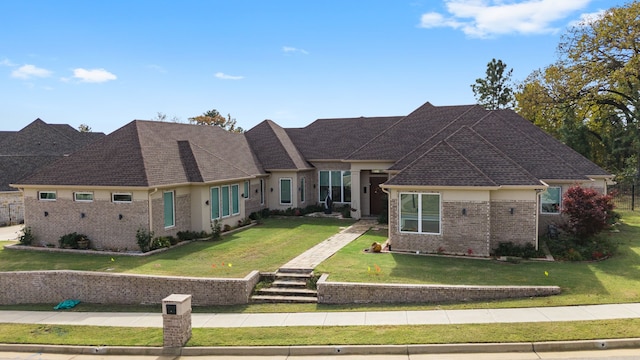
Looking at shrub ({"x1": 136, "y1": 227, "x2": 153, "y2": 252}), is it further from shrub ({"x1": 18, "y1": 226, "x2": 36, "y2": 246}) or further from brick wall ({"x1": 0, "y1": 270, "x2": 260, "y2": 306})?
shrub ({"x1": 18, "y1": 226, "x2": 36, "y2": 246})

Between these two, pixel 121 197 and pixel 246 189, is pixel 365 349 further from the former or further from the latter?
pixel 246 189

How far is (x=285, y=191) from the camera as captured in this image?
29281 millimetres

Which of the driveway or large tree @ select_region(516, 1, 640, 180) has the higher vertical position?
large tree @ select_region(516, 1, 640, 180)

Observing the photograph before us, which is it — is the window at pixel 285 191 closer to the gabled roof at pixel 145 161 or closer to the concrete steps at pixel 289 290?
the gabled roof at pixel 145 161

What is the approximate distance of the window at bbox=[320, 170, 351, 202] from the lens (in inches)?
1156

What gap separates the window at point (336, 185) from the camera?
2938 centimetres

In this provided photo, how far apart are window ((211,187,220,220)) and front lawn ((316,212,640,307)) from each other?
8.02 metres

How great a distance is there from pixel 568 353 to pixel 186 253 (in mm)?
14287

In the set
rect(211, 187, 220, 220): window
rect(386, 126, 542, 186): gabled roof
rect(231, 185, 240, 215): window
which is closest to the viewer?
rect(386, 126, 542, 186): gabled roof

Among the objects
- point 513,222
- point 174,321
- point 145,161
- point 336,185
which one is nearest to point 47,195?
point 145,161

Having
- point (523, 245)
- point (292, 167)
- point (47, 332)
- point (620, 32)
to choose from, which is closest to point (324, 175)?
point (292, 167)

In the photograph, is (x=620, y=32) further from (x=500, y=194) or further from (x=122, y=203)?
(x=122, y=203)

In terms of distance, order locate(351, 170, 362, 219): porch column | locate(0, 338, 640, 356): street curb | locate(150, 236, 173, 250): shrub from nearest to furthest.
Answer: locate(0, 338, 640, 356): street curb < locate(150, 236, 173, 250): shrub < locate(351, 170, 362, 219): porch column

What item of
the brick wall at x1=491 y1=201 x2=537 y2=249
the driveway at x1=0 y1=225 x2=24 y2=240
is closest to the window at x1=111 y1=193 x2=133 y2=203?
the driveway at x1=0 y1=225 x2=24 y2=240
